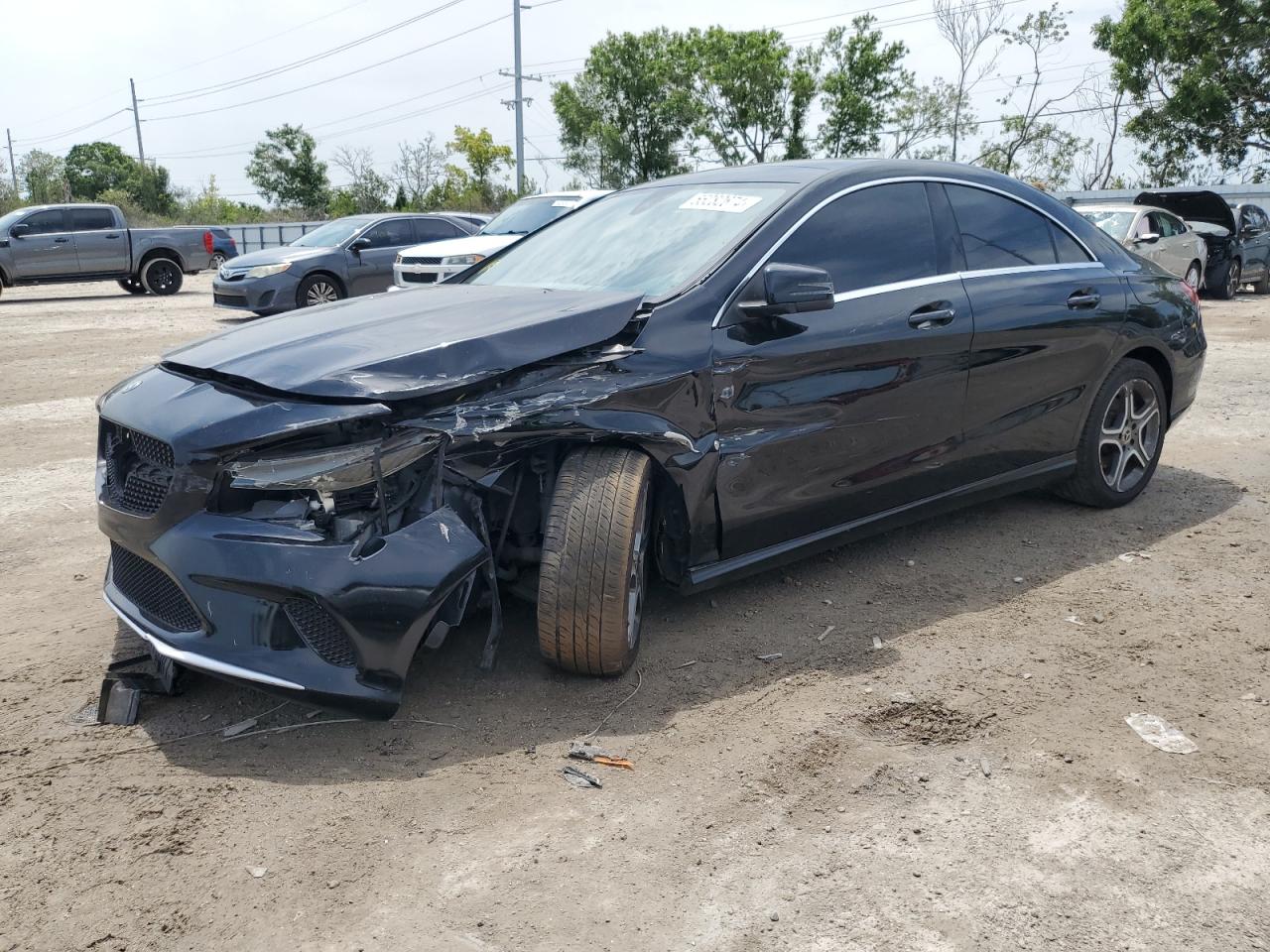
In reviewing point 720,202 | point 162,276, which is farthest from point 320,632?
point 162,276

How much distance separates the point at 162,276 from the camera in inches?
797

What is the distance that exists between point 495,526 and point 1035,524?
9.61 feet

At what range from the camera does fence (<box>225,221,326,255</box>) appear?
3791 cm

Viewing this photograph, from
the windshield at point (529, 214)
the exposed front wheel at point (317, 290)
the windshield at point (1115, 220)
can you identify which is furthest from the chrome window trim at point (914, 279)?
the exposed front wheel at point (317, 290)

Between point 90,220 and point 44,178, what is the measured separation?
46.8m

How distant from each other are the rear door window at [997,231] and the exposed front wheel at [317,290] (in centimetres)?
1113

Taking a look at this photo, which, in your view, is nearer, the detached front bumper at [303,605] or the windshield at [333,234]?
the detached front bumper at [303,605]

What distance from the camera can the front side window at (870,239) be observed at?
3910mm

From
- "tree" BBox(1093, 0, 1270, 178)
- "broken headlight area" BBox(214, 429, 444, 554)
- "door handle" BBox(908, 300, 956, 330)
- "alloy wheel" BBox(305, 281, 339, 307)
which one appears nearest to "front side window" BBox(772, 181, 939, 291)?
"door handle" BBox(908, 300, 956, 330)

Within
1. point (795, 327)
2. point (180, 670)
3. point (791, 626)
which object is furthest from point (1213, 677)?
point (180, 670)

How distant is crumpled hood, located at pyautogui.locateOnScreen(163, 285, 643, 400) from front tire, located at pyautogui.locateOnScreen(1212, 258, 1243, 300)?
682 inches

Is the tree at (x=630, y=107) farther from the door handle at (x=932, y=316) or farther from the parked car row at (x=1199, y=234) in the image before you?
the door handle at (x=932, y=316)

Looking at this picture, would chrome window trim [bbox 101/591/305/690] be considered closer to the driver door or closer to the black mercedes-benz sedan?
the black mercedes-benz sedan

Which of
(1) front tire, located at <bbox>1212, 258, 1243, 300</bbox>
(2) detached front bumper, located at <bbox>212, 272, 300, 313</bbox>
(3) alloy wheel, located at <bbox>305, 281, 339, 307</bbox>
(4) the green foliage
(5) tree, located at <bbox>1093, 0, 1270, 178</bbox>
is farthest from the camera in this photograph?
(4) the green foliage
